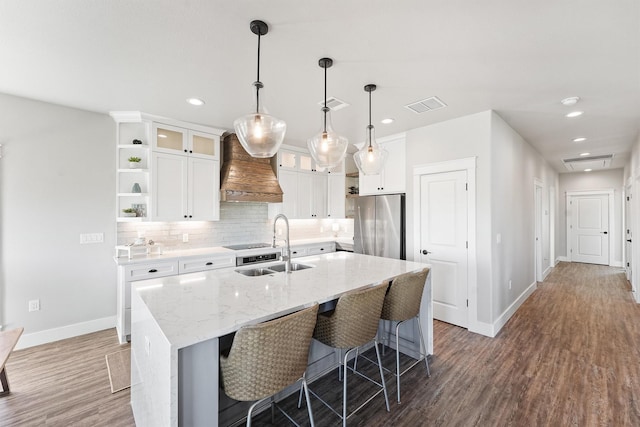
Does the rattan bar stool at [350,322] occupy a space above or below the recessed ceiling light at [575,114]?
below

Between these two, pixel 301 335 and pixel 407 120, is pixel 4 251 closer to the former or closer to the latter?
pixel 301 335

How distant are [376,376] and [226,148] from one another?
3547 mm

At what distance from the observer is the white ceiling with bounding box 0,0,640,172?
66.8 inches

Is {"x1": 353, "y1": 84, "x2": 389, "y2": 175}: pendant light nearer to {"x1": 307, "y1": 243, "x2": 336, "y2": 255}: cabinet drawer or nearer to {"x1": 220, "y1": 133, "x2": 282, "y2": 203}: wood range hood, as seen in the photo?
{"x1": 220, "y1": 133, "x2": 282, "y2": 203}: wood range hood

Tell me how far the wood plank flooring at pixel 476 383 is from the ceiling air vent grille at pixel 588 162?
3.60m

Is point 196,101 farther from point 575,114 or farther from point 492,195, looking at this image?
point 575,114

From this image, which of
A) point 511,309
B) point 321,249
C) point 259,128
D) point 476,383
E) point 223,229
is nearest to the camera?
point 259,128

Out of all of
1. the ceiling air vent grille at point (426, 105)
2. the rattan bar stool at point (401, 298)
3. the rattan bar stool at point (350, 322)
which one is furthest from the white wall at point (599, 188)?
the rattan bar stool at point (350, 322)

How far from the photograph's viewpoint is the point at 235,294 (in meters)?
1.80

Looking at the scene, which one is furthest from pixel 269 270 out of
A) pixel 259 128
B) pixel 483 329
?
pixel 483 329

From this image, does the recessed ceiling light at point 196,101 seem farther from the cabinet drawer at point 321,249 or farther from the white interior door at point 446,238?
the white interior door at point 446,238

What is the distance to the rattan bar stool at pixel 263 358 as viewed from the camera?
1.30 metres

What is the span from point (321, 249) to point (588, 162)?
6.14 m

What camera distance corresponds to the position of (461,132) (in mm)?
3471
